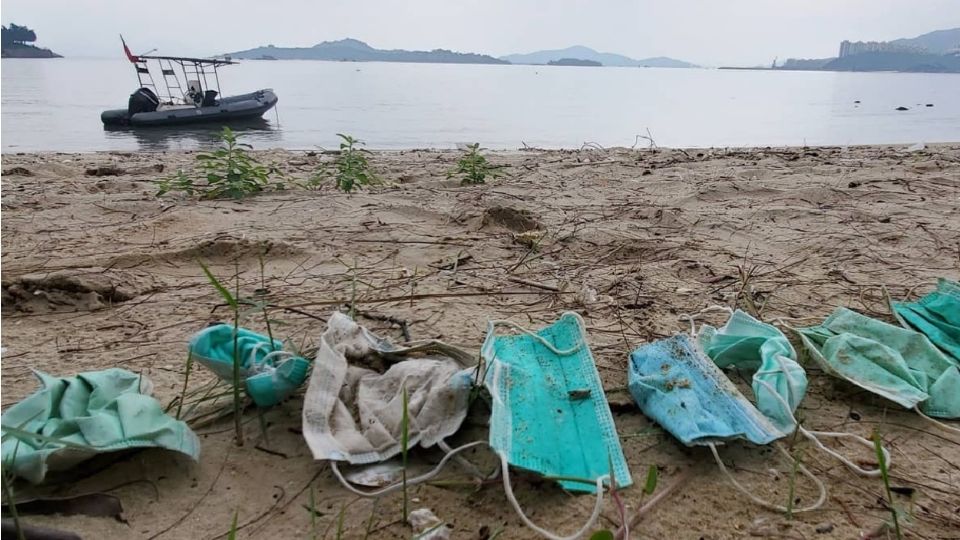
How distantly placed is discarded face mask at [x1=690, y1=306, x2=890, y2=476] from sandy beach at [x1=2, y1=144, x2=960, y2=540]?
5 centimetres

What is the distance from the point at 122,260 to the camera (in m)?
2.59

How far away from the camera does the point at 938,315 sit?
6.45ft

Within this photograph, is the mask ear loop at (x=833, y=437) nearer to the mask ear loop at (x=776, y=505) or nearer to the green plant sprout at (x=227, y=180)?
the mask ear loop at (x=776, y=505)

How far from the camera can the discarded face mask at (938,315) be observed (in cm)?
185

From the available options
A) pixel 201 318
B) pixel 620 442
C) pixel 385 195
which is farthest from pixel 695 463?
pixel 385 195

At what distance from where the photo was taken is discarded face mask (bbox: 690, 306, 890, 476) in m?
1.42

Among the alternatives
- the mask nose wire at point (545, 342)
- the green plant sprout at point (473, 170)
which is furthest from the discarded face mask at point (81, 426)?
the green plant sprout at point (473, 170)

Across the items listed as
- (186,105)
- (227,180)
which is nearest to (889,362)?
(227,180)

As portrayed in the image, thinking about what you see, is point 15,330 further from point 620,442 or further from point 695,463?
point 695,463

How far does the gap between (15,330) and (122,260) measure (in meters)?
0.69

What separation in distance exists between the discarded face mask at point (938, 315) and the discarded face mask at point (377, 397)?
156 centimetres

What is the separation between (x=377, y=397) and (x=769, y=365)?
111 cm

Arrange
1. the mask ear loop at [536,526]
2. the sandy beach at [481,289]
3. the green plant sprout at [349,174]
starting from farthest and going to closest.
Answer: the green plant sprout at [349,174]
the sandy beach at [481,289]
the mask ear loop at [536,526]

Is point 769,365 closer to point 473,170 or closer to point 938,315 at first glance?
point 938,315
